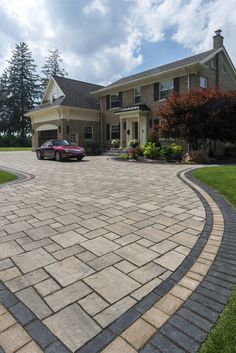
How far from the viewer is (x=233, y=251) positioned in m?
3.18

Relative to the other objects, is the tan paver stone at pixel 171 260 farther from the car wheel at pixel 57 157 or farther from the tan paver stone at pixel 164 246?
the car wheel at pixel 57 157

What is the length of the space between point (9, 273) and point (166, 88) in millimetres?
18771

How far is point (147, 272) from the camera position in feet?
9.02

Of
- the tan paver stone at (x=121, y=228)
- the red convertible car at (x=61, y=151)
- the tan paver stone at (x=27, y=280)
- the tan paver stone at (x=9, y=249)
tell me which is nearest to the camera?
the tan paver stone at (x=27, y=280)

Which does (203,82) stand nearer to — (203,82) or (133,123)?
(203,82)

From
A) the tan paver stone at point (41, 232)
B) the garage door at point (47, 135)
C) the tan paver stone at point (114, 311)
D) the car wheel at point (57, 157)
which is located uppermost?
the garage door at point (47, 135)

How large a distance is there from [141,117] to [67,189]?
14.7 m

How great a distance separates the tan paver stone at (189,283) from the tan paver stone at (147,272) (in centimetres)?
25

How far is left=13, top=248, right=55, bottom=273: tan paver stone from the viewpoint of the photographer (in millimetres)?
2869

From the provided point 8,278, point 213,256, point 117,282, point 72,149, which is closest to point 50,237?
point 8,278

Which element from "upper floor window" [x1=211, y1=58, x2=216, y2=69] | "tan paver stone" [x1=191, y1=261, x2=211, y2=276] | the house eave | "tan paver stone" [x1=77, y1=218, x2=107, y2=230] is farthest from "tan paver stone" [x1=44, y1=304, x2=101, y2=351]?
"upper floor window" [x1=211, y1=58, x2=216, y2=69]

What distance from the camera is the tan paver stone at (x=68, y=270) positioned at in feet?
8.58

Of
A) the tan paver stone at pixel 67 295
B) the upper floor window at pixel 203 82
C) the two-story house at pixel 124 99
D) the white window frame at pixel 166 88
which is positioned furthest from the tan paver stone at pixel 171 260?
the white window frame at pixel 166 88

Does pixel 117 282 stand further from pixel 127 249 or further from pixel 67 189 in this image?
pixel 67 189
